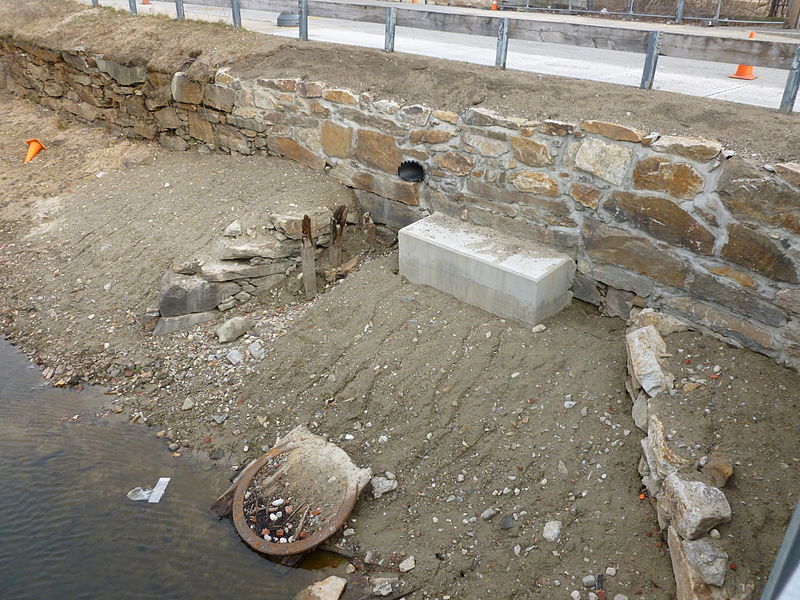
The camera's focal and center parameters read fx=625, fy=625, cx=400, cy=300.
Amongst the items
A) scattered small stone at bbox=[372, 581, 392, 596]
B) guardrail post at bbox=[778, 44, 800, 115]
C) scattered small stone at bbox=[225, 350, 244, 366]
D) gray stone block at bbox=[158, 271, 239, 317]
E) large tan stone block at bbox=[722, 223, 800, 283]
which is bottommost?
scattered small stone at bbox=[372, 581, 392, 596]

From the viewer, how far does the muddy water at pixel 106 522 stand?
13.3 ft

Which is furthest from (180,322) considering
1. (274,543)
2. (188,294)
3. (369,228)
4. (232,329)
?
(274,543)

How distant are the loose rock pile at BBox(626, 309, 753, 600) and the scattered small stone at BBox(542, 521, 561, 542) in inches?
23.1

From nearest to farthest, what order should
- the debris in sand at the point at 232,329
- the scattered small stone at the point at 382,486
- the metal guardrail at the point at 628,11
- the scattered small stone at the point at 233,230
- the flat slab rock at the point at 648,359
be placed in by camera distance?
the flat slab rock at the point at 648,359
the scattered small stone at the point at 382,486
the debris in sand at the point at 232,329
the scattered small stone at the point at 233,230
the metal guardrail at the point at 628,11

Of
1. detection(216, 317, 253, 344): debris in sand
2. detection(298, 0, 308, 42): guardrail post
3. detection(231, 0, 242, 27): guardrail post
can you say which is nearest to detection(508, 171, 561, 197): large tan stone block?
detection(216, 317, 253, 344): debris in sand

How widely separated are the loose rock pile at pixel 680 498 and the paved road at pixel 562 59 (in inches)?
117

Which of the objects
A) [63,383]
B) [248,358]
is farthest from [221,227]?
[63,383]

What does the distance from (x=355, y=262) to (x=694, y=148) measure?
138 inches

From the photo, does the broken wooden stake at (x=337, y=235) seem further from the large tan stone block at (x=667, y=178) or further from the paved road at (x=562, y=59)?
the large tan stone block at (x=667, y=178)

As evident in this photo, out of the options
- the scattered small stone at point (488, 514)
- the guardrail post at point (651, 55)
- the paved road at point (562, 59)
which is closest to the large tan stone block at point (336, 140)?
the paved road at point (562, 59)

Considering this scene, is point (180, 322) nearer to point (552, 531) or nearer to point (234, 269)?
point (234, 269)

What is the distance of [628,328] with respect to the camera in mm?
5145

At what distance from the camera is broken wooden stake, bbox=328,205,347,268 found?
6629 mm

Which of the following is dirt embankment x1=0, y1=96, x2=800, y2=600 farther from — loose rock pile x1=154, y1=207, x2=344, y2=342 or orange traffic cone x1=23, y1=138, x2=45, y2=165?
orange traffic cone x1=23, y1=138, x2=45, y2=165
